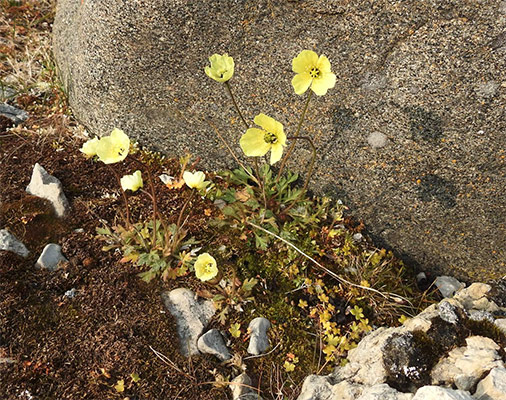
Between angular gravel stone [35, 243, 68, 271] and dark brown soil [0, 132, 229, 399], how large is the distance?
5 centimetres

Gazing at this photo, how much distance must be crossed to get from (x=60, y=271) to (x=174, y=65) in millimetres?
1732

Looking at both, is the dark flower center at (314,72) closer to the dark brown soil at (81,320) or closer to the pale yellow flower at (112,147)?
the pale yellow flower at (112,147)

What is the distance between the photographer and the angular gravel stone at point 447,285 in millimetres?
3523

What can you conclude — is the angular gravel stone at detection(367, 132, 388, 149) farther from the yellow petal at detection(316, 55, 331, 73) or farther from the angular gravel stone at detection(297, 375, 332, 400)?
the angular gravel stone at detection(297, 375, 332, 400)

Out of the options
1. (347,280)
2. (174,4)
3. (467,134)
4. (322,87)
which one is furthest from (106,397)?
(467,134)

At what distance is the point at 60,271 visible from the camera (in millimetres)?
3004

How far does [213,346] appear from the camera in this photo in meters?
2.79

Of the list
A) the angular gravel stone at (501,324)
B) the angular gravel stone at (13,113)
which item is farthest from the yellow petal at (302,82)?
the angular gravel stone at (13,113)

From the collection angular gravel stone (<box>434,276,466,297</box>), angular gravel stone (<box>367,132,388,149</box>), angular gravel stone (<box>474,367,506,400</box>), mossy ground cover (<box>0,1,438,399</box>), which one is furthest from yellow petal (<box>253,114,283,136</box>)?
angular gravel stone (<box>434,276,466,297</box>)

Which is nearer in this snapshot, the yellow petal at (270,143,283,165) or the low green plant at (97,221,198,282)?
the yellow petal at (270,143,283,165)

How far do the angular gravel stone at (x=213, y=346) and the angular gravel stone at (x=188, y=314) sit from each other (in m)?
0.05

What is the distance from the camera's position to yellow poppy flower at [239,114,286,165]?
2.60m

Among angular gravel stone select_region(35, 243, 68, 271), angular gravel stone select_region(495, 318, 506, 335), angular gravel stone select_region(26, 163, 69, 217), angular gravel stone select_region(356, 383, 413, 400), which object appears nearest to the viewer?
angular gravel stone select_region(356, 383, 413, 400)

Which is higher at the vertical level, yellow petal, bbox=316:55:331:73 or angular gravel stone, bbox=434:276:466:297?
yellow petal, bbox=316:55:331:73
